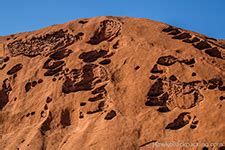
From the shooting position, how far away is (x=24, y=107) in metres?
19.7

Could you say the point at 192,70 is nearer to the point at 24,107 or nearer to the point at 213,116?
the point at 213,116

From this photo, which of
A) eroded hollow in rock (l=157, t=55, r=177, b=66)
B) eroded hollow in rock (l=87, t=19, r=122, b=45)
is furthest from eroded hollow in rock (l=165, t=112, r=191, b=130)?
eroded hollow in rock (l=87, t=19, r=122, b=45)

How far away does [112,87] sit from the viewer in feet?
61.7

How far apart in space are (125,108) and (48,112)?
10.5ft

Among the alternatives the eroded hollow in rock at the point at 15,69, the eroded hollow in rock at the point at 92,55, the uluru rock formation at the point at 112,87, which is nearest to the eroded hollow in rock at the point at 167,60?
the uluru rock formation at the point at 112,87

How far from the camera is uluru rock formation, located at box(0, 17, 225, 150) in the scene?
647 inches

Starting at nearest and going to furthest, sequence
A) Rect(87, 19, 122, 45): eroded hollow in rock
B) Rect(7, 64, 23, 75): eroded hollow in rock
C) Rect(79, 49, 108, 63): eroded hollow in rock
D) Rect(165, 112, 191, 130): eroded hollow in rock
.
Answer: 1. Rect(165, 112, 191, 130): eroded hollow in rock
2. Rect(79, 49, 108, 63): eroded hollow in rock
3. Rect(87, 19, 122, 45): eroded hollow in rock
4. Rect(7, 64, 23, 75): eroded hollow in rock

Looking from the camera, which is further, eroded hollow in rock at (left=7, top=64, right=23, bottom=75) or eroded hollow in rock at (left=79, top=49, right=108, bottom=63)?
eroded hollow in rock at (left=7, top=64, right=23, bottom=75)

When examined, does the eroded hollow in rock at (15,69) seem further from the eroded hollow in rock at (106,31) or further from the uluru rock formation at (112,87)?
the eroded hollow in rock at (106,31)

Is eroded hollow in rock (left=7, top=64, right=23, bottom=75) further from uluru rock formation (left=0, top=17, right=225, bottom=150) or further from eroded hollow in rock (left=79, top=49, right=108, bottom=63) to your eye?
eroded hollow in rock (left=79, top=49, right=108, bottom=63)

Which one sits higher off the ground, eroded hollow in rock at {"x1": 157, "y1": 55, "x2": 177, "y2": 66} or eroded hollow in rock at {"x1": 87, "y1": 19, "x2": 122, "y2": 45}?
eroded hollow in rock at {"x1": 87, "y1": 19, "x2": 122, "y2": 45}

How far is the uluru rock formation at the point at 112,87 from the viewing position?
1642cm

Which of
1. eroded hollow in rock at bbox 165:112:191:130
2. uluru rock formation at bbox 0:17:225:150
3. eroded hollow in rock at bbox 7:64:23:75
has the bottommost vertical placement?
eroded hollow in rock at bbox 165:112:191:130

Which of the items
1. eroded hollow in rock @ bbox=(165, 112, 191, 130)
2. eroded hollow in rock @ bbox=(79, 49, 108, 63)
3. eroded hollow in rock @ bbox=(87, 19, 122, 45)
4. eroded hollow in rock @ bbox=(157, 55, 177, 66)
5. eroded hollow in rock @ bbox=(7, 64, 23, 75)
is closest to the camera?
eroded hollow in rock @ bbox=(165, 112, 191, 130)
